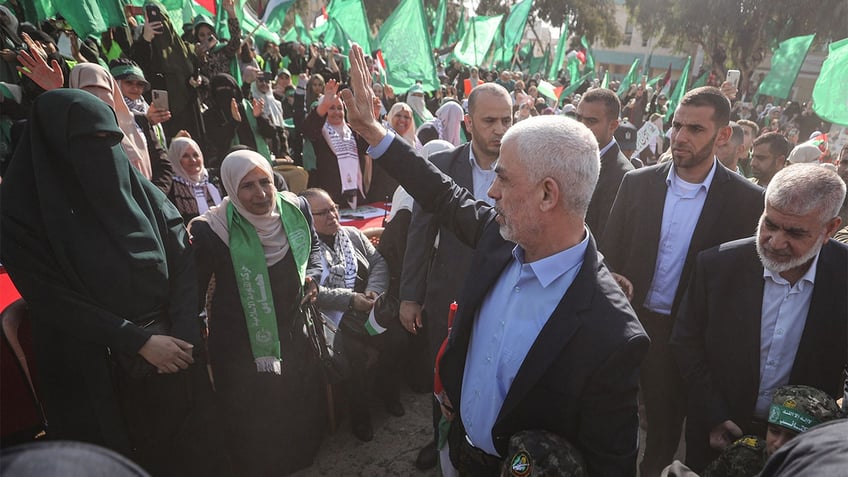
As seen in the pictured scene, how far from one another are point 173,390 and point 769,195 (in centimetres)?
285

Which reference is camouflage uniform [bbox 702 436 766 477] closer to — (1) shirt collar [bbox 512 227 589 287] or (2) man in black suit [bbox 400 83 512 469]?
(1) shirt collar [bbox 512 227 589 287]

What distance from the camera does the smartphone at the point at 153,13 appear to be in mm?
5530

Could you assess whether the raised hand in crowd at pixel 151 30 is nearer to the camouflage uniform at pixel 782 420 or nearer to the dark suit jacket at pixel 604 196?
the dark suit jacket at pixel 604 196

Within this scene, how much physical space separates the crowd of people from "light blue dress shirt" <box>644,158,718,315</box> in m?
0.01

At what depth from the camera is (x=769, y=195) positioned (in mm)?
1769

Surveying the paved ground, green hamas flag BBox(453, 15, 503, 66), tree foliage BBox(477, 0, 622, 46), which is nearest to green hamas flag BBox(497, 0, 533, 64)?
green hamas flag BBox(453, 15, 503, 66)

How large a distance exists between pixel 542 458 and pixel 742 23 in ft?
112

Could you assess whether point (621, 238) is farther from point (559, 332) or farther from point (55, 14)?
point (55, 14)

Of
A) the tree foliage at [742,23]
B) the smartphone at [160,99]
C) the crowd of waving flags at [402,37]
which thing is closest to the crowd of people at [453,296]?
the smartphone at [160,99]

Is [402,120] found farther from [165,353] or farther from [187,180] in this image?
[165,353]

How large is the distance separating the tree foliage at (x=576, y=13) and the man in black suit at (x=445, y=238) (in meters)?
38.9

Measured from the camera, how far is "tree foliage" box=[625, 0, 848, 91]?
24.0 meters

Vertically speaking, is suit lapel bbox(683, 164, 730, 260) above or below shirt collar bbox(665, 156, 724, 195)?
below

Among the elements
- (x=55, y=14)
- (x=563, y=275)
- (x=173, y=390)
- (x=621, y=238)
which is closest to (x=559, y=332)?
(x=563, y=275)
